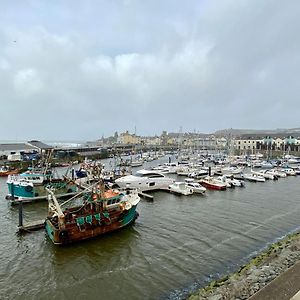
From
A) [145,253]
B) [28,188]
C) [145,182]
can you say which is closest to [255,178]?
[145,182]

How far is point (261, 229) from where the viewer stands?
18.7 m

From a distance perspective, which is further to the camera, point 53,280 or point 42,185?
point 42,185

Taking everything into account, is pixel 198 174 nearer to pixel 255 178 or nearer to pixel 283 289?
pixel 255 178

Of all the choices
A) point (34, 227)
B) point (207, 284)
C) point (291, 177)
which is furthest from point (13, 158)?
point (207, 284)

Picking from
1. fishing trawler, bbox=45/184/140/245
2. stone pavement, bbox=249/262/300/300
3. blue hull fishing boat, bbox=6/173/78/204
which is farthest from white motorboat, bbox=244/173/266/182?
stone pavement, bbox=249/262/300/300

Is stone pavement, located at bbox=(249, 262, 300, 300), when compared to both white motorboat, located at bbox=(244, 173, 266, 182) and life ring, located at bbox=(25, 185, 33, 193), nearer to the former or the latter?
life ring, located at bbox=(25, 185, 33, 193)

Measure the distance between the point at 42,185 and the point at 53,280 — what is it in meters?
16.3

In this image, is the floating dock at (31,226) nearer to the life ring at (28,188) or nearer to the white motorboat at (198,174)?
the life ring at (28,188)

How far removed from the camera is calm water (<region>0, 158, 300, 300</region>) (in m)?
11.5

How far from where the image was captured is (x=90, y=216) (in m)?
16.4

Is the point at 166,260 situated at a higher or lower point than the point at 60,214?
lower

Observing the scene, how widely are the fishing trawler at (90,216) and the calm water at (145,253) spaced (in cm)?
49

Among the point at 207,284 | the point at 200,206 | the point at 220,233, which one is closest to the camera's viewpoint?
the point at 207,284

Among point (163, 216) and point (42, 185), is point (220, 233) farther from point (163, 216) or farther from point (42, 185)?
point (42, 185)
